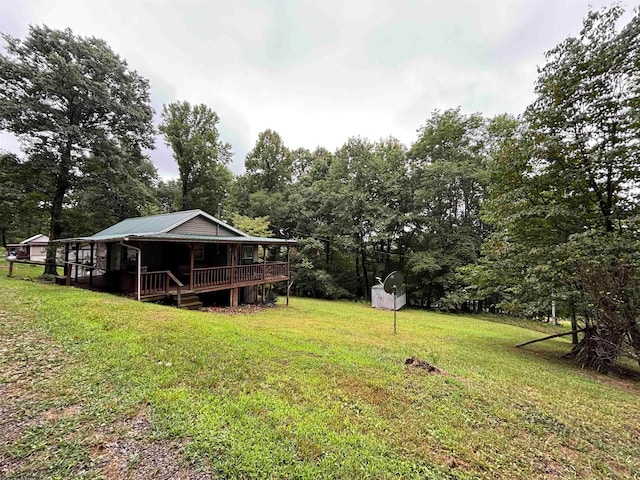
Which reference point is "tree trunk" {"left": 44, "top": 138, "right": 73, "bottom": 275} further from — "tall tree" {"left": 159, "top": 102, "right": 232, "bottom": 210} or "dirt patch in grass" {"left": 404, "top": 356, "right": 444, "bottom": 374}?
"dirt patch in grass" {"left": 404, "top": 356, "right": 444, "bottom": 374}


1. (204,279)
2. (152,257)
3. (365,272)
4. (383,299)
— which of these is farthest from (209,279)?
(365,272)

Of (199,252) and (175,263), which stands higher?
(199,252)

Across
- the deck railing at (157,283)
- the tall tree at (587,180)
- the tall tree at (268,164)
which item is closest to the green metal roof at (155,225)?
the deck railing at (157,283)

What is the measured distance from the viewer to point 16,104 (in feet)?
41.5

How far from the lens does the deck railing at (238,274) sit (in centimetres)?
1121

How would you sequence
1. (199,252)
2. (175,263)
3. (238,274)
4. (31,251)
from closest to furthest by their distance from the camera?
(175,263) < (238,274) < (199,252) < (31,251)

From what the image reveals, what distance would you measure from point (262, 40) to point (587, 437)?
17366mm

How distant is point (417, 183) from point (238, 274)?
586 inches

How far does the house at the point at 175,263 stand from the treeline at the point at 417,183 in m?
4.82

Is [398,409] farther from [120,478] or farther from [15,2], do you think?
[15,2]

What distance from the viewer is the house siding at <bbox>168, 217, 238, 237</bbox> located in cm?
1187

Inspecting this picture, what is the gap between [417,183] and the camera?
806 inches

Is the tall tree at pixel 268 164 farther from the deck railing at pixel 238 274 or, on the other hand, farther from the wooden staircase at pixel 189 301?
the wooden staircase at pixel 189 301

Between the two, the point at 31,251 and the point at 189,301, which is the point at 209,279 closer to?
the point at 189,301
